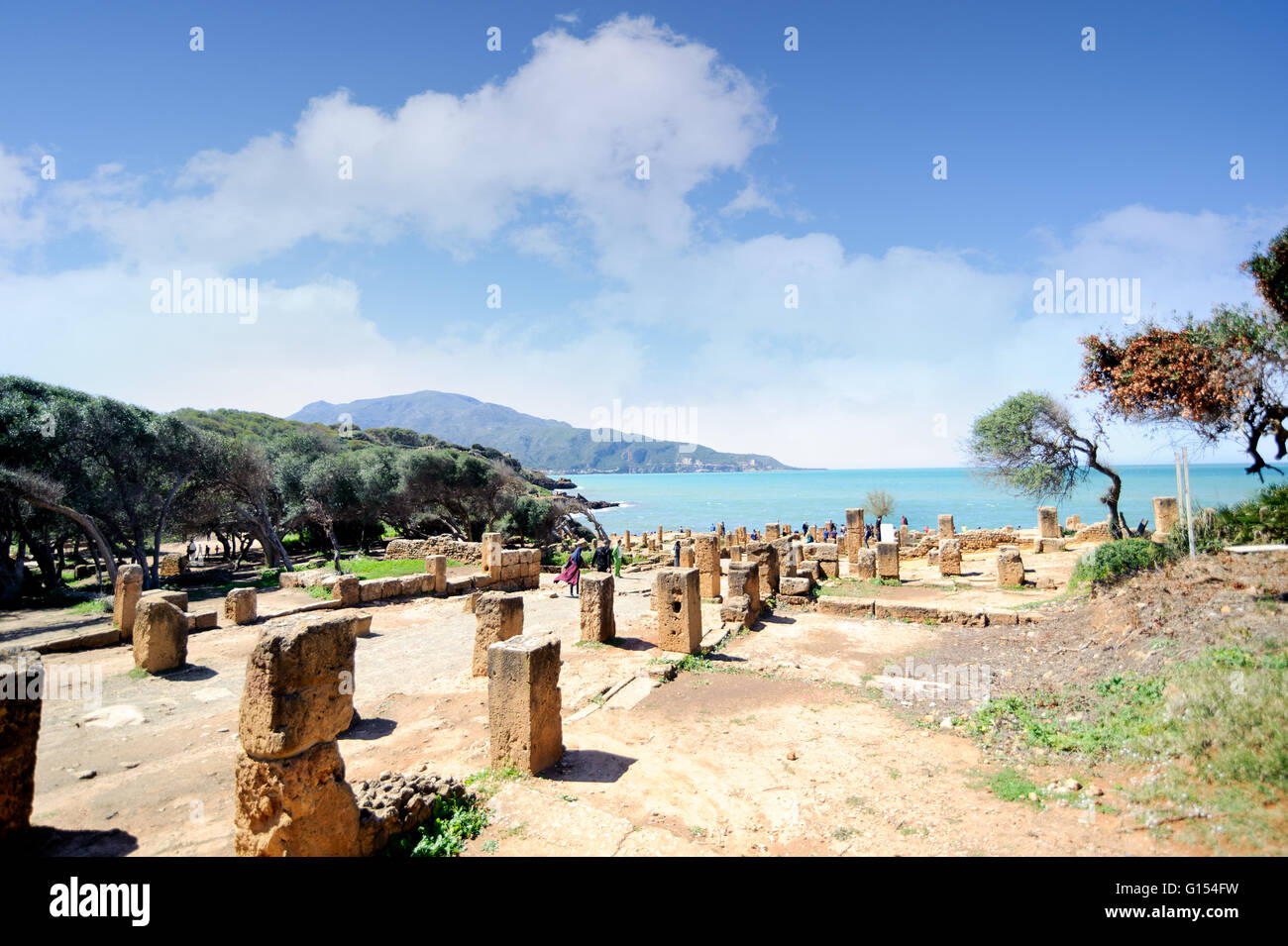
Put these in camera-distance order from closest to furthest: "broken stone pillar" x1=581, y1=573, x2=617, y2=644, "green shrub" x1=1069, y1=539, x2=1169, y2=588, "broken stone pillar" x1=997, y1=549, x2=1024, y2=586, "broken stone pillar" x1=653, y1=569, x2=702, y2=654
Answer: "broken stone pillar" x1=653, y1=569, x2=702, y2=654 < "broken stone pillar" x1=581, y1=573, x2=617, y2=644 < "green shrub" x1=1069, y1=539, x2=1169, y2=588 < "broken stone pillar" x1=997, y1=549, x2=1024, y2=586

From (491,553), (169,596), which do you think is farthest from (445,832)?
(491,553)

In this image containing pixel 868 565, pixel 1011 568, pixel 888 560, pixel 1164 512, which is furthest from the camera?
pixel 1164 512

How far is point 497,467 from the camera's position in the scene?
1560 inches

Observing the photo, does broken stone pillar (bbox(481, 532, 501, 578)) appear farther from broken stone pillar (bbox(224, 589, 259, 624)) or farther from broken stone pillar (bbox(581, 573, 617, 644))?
broken stone pillar (bbox(581, 573, 617, 644))

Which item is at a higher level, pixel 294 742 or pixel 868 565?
pixel 294 742

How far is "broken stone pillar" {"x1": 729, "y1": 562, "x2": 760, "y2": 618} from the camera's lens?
48.8 ft

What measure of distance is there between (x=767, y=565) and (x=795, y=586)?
1007 mm

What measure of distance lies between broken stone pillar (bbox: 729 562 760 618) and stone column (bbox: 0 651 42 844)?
40.5 feet

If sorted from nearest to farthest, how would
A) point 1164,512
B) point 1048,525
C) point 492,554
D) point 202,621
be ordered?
1. point 202,621
2. point 492,554
3. point 1164,512
4. point 1048,525

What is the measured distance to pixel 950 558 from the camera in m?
21.8

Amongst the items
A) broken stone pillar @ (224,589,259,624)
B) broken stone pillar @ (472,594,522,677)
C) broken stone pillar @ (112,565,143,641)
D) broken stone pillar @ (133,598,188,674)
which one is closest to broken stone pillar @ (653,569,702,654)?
broken stone pillar @ (472,594,522,677)

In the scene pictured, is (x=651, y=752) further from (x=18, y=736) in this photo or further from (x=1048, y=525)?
(x=1048, y=525)

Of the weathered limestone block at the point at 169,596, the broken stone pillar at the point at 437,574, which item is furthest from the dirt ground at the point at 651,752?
the broken stone pillar at the point at 437,574

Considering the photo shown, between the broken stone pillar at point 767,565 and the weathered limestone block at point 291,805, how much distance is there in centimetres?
1417
